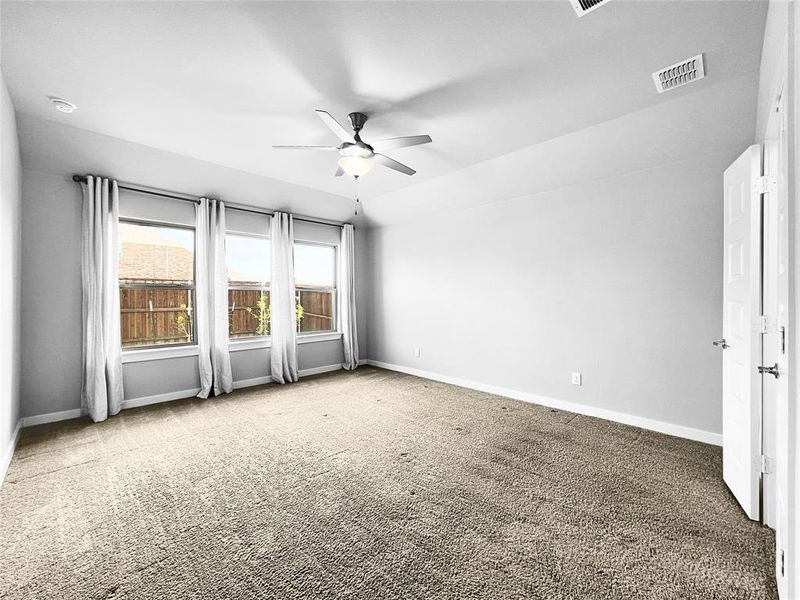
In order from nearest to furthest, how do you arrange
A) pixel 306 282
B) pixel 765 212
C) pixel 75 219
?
pixel 765 212 < pixel 75 219 < pixel 306 282

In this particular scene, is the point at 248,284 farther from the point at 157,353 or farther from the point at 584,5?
the point at 584,5

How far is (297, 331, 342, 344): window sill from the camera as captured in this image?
5.62 m

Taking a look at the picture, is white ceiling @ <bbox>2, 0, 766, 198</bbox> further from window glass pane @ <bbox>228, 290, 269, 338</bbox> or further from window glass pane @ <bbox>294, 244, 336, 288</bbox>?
window glass pane @ <bbox>294, 244, 336, 288</bbox>

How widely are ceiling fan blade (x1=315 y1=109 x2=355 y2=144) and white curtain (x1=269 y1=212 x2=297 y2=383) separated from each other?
2.74 m

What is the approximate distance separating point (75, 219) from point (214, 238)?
4.33ft

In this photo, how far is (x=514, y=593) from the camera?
1519mm

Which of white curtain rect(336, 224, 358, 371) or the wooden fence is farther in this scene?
white curtain rect(336, 224, 358, 371)

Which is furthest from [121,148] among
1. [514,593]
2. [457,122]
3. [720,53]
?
[720,53]

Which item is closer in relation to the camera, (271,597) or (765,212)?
(271,597)

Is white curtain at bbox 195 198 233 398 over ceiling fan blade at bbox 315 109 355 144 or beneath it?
beneath

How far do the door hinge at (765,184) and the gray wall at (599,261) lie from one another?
3.42 feet

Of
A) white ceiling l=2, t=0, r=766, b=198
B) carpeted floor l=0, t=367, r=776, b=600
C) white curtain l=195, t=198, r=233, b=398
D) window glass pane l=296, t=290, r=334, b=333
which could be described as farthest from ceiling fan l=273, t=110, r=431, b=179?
window glass pane l=296, t=290, r=334, b=333

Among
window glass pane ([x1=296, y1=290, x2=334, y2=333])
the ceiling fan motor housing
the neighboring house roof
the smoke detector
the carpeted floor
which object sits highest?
the smoke detector

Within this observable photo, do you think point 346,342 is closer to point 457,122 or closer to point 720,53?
point 457,122
